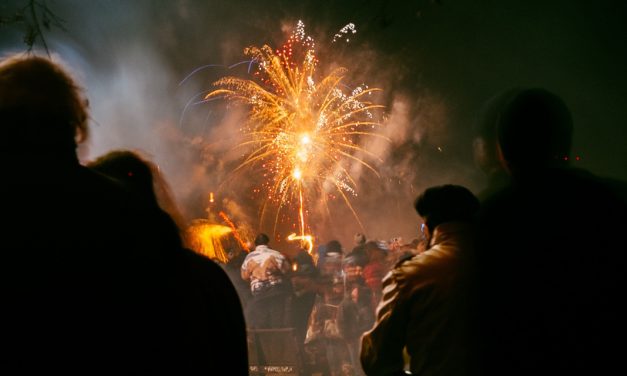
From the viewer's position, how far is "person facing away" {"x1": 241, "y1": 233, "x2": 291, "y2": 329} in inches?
317

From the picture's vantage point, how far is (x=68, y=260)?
1344 millimetres

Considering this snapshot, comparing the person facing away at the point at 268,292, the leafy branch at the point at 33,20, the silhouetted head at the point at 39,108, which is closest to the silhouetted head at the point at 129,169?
the silhouetted head at the point at 39,108

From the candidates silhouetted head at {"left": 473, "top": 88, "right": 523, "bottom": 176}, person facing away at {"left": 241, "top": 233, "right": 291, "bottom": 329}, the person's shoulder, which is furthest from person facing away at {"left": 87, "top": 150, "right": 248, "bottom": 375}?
person facing away at {"left": 241, "top": 233, "right": 291, "bottom": 329}

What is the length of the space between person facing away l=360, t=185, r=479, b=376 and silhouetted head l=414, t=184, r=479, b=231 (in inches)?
4.7

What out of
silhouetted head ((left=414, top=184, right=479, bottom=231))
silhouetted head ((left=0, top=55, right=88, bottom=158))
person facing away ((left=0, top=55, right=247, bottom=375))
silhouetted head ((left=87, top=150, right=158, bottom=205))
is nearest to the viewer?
person facing away ((left=0, top=55, right=247, bottom=375))

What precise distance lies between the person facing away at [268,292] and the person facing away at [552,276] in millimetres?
6348

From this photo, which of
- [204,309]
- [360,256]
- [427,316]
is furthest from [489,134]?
[360,256]

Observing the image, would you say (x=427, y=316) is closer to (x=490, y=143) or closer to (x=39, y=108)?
(x=490, y=143)

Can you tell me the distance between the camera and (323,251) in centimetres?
924

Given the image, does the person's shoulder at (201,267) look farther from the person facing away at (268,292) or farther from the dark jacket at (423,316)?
the person facing away at (268,292)

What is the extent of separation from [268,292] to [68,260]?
273 inches

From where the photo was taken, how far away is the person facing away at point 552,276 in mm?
1740

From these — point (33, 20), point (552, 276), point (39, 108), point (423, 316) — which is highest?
point (33, 20)

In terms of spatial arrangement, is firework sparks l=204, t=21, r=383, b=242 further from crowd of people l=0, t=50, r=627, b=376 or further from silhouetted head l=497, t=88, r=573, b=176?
silhouetted head l=497, t=88, r=573, b=176
